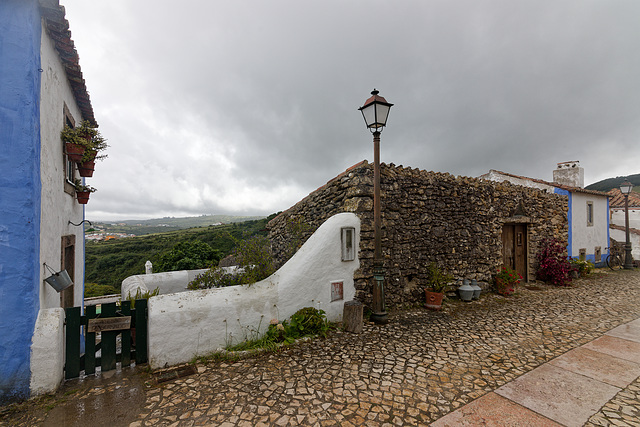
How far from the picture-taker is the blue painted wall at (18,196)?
3.01 metres

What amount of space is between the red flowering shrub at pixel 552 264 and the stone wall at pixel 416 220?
56.6 inches

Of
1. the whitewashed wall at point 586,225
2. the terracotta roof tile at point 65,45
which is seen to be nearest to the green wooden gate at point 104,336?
the terracotta roof tile at point 65,45

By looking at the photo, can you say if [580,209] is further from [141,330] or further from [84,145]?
[84,145]

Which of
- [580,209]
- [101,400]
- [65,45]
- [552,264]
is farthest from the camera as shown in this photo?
[580,209]

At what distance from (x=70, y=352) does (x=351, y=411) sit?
3557mm

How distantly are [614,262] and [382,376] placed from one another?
58.9 feet

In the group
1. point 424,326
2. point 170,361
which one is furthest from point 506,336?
point 170,361

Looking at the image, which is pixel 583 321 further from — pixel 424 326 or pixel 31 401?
pixel 31 401

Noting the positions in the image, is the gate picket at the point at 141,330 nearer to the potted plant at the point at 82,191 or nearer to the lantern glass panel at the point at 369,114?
the potted plant at the point at 82,191

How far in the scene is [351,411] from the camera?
2848mm

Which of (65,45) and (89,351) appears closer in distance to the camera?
(89,351)

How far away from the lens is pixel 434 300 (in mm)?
6457

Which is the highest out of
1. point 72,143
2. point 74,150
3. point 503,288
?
point 72,143

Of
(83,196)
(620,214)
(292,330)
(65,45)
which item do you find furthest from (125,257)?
(620,214)
